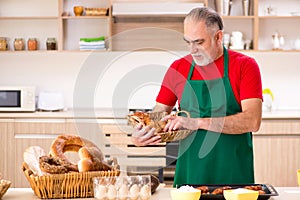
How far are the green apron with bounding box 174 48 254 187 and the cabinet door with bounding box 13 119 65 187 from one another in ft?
8.38

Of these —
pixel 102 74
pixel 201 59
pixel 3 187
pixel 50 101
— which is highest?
pixel 201 59

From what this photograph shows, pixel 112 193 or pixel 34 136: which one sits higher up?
pixel 112 193

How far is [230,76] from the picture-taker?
3.02 m

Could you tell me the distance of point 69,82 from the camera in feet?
20.0

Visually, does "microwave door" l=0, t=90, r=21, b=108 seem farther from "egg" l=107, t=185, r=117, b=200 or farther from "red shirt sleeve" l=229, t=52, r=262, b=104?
"egg" l=107, t=185, r=117, b=200

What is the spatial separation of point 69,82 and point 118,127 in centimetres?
90

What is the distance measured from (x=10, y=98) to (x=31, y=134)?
0.43 meters

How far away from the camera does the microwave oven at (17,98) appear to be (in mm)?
5590

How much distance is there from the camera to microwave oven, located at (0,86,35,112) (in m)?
5.59

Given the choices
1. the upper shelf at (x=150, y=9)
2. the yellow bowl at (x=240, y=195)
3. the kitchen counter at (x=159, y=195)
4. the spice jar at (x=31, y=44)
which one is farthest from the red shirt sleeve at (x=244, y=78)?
the spice jar at (x=31, y=44)

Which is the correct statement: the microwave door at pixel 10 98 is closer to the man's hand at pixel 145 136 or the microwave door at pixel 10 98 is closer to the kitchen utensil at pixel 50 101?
the kitchen utensil at pixel 50 101

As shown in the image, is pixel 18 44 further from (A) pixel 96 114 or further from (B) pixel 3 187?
(B) pixel 3 187

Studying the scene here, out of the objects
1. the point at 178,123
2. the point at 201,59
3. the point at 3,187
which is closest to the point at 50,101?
the point at 201,59

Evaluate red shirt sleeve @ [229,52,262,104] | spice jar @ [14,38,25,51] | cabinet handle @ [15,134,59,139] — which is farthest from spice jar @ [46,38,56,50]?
red shirt sleeve @ [229,52,262,104]
